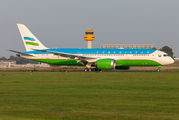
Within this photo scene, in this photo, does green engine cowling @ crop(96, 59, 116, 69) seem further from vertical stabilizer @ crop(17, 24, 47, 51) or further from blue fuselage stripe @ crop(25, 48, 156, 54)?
vertical stabilizer @ crop(17, 24, 47, 51)

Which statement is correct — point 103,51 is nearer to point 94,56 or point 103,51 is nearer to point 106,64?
point 94,56

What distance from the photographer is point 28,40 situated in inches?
2315

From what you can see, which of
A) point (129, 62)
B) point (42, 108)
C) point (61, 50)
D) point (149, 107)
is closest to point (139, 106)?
point (149, 107)

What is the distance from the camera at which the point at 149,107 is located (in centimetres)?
1361

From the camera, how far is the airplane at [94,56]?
5266 centimetres

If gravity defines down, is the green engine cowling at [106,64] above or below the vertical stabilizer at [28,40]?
below

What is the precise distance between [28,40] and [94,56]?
14306 millimetres

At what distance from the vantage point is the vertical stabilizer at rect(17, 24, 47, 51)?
58.8 metres

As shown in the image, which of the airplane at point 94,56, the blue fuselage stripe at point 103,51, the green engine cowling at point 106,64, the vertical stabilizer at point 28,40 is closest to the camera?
the green engine cowling at point 106,64

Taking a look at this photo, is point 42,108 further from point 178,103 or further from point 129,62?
point 129,62

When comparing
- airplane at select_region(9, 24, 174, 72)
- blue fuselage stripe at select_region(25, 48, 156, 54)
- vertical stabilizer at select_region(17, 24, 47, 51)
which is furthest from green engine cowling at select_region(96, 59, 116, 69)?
vertical stabilizer at select_region(17, 24, 47, 51)

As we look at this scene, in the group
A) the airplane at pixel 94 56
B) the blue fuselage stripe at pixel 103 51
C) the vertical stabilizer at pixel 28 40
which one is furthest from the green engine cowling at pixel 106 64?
the vertical stabilizer at pixel 28 40

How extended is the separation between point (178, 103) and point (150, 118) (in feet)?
14.1

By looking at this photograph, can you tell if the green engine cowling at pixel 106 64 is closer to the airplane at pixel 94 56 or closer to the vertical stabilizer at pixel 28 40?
the airplane at pixel 94 56
